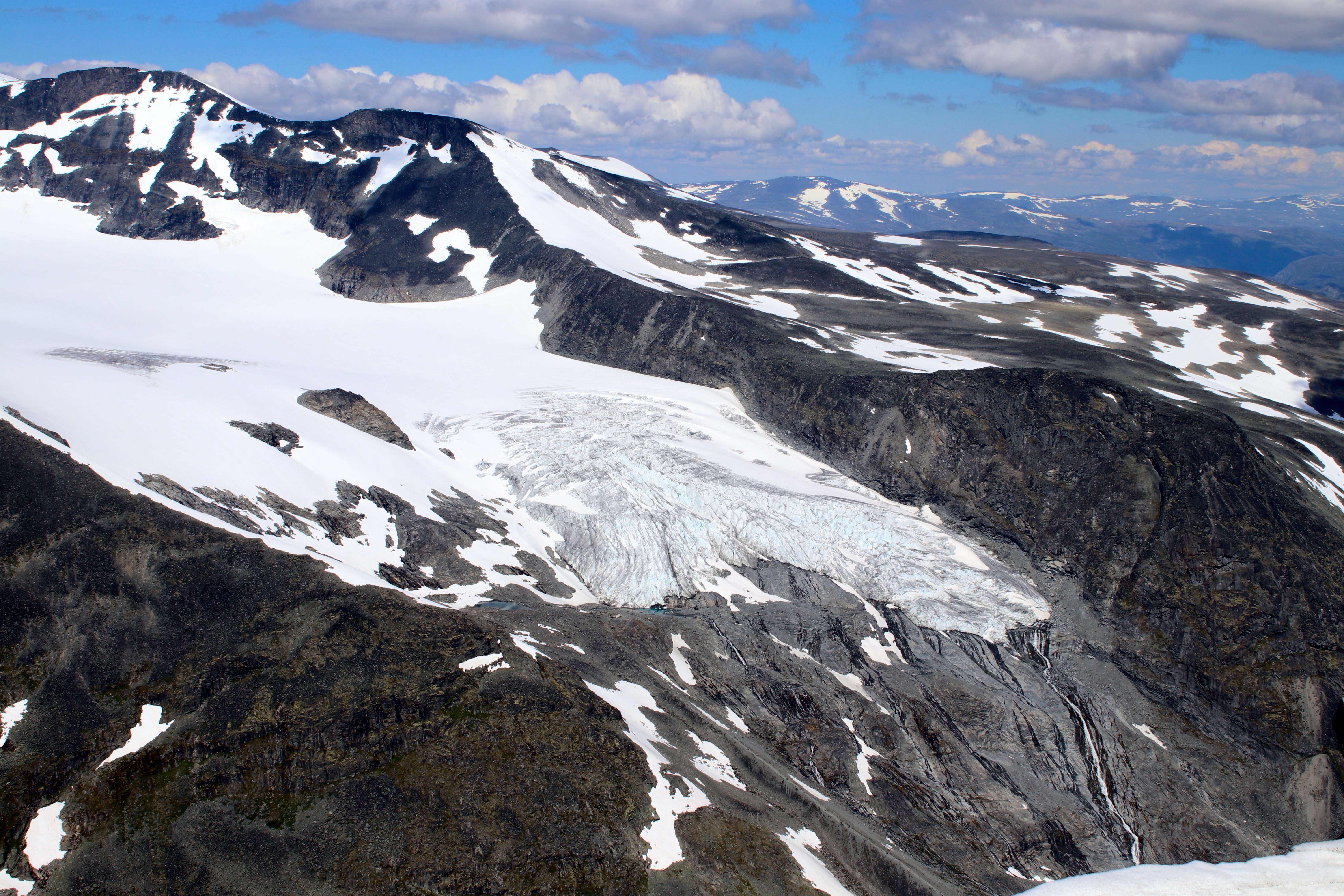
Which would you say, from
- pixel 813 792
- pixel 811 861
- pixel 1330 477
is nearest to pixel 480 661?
pixel 811 861

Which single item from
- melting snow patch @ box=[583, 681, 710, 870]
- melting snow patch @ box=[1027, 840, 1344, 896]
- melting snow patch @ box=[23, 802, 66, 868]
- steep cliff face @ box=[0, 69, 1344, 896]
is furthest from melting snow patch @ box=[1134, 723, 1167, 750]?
melting snow patch @ box=[23, 802, 66, 868]

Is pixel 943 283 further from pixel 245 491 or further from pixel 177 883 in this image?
pixel 177 883

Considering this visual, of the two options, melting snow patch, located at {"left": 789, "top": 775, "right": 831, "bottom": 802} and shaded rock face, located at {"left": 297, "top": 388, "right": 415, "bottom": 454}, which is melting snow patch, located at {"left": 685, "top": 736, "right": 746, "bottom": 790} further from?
shaded rock face, located at {"left": 297, "top": 388, "right": 415, "bottom": 454}

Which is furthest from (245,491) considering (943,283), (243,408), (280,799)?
(943,283)

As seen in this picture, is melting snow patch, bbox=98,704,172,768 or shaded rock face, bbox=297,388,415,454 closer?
melting snow patch, bbox=98,704,172,768

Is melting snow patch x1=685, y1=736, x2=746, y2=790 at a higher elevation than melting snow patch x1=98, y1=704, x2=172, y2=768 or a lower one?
lower
